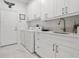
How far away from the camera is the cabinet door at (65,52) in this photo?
4.06ft

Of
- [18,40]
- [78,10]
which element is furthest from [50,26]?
[18,40]

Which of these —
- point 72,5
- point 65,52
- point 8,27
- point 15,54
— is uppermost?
point 72,5

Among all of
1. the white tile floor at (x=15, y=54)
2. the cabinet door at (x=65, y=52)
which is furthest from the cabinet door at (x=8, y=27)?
the cabinet door at (x=65, y=52)

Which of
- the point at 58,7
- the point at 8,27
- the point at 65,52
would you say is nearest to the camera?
the point at 65,52

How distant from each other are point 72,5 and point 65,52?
3.61ft

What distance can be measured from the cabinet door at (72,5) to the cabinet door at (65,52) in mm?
873

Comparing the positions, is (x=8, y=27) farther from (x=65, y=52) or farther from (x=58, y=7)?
(x=65, y=52)

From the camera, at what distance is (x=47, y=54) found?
1916mm

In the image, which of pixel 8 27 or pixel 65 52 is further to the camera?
pixel 8 27

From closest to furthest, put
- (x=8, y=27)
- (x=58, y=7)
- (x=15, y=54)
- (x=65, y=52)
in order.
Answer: (x=65, y=52)
(x=58, y=7)
(x=15, y=54)
(x=8, y=27)

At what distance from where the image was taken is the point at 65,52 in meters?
1.40

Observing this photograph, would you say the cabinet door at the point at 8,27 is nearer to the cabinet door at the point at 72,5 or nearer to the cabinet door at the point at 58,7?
the cabinet door at the point at 58,7

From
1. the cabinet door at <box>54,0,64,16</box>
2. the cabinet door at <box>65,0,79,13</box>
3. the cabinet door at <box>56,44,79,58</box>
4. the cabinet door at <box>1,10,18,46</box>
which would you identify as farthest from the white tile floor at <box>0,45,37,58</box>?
the cabinet door at <box>65,0,79,13</box>

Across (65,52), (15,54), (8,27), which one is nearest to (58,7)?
(65,52)
